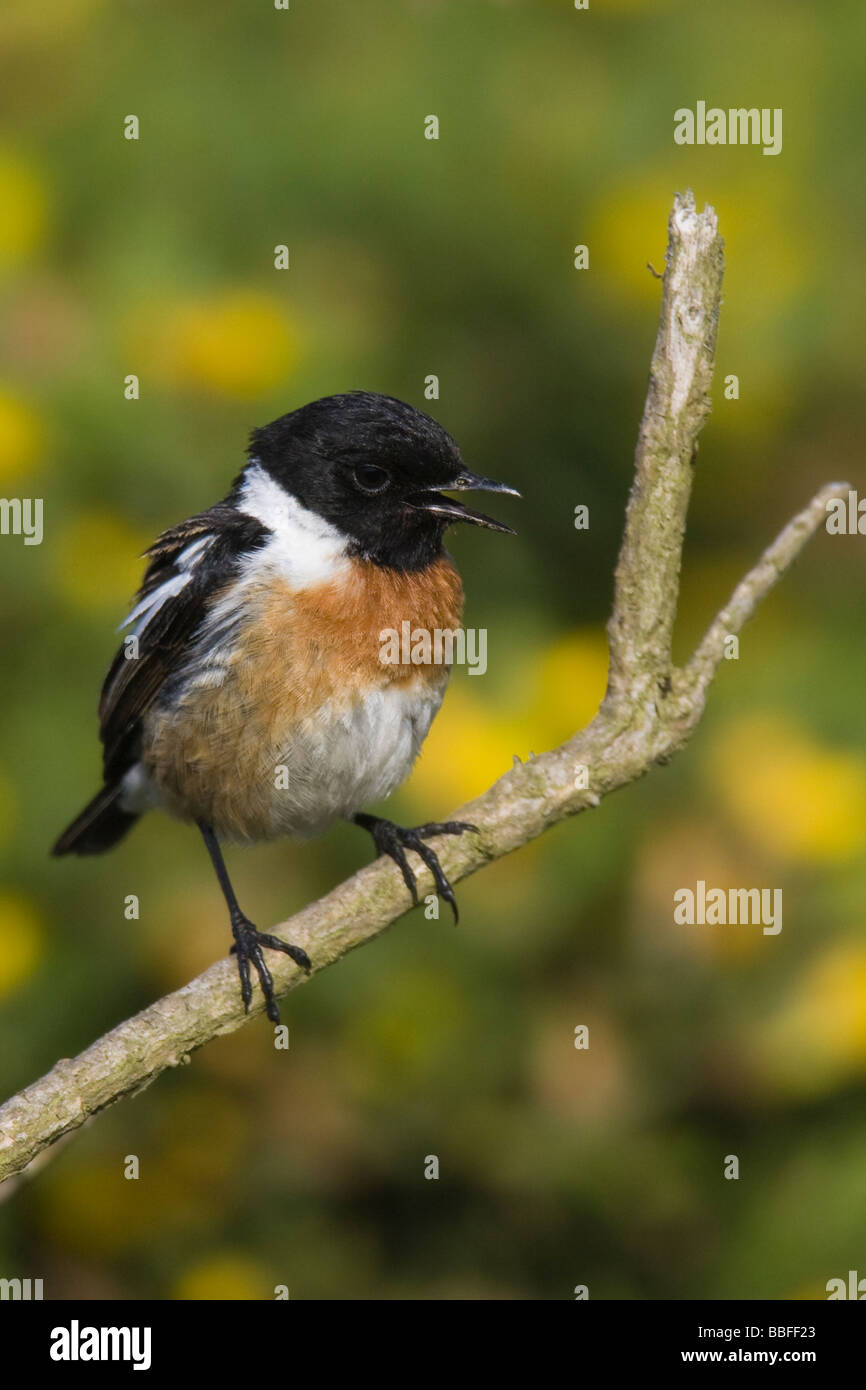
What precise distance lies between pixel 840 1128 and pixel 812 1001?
394 mm

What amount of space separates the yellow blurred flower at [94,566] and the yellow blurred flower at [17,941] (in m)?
1.02

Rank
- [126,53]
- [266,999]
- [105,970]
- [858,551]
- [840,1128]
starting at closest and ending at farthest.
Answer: [266,999] → [840,1128] → [105,970] → [858,551] → [126,53]

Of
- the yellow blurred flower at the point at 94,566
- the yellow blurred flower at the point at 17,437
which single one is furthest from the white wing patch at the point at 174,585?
the yellow blurred flower at the point at 17,437

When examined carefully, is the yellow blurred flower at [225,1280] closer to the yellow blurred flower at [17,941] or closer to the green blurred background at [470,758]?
the green blurred background at [470,758]

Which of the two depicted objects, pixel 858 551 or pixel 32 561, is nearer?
pixel 32 561

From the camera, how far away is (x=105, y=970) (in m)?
5.17

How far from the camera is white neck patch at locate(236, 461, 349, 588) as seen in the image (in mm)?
4449

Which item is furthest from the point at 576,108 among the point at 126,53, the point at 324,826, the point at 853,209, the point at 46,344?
the point at 324,826

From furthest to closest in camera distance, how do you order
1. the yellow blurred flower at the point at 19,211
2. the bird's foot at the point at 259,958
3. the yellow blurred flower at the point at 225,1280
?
the yellow blurred flower at the point at 19,211 < the yellow blurred flower at the point at 225,1280 < the bird's foot at the point at 259,958

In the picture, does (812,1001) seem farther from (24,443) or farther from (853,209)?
(853,209)

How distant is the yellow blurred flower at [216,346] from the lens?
5539 mm

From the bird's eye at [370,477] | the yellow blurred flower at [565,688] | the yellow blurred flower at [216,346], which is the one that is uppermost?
the yellow blurred flower at [216,346]

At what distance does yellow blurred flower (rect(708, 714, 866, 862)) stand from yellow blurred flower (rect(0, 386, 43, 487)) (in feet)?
8.45

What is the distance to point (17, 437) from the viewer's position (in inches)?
207
